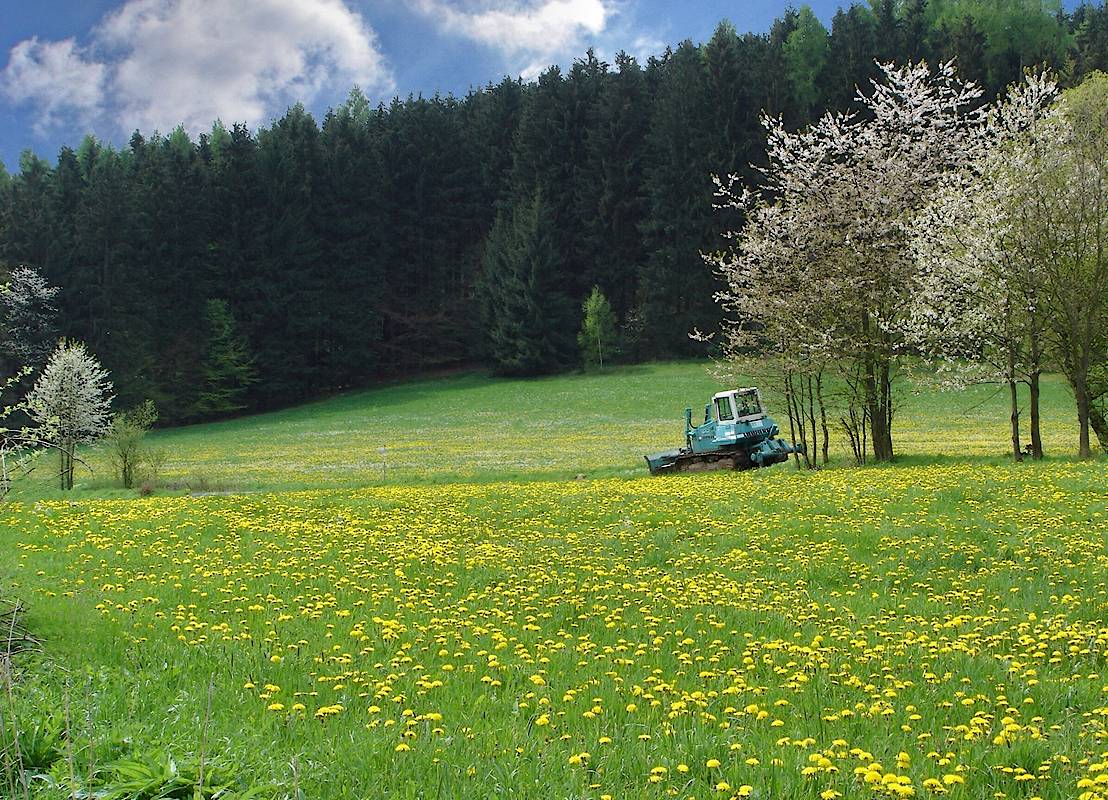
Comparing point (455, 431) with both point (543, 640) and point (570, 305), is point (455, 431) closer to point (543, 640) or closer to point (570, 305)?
point (570, 305)

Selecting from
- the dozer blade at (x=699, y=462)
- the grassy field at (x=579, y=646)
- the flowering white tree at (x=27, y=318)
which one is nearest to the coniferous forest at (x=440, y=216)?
the flowering white tree at (x=27, y=318)

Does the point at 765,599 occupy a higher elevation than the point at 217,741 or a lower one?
lower

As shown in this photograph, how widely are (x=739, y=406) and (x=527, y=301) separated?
43.6 meters

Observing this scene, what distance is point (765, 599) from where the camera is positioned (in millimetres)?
9820

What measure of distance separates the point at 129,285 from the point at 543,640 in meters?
71.0

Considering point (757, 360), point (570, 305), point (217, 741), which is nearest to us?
point (217, 741)

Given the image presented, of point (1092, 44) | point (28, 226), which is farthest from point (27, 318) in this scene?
point (1092, 44)

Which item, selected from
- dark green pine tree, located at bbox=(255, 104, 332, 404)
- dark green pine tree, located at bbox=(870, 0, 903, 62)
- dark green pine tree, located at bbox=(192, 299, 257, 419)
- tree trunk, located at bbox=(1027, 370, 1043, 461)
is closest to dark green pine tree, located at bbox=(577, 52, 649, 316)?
dark green pine tree, located at bbox=(870, 0, 903, 62)

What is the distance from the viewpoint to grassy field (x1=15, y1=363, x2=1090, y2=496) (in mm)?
32906

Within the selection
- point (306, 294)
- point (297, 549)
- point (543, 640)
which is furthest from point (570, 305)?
point (543, 640)

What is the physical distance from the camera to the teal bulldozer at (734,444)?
2936 centimetres

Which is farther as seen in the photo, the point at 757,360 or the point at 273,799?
the point at 757,360

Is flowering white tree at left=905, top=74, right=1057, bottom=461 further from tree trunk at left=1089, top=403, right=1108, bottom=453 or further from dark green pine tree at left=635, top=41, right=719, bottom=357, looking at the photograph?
dark green pine tree at left=635, top=41, right=719, bottom=357

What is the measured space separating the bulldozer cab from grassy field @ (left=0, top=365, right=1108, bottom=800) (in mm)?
10922
